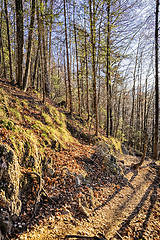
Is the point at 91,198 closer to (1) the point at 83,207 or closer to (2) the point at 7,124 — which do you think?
(1) the point at 83,207

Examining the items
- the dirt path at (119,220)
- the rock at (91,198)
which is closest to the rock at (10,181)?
the dirt path at (119,220)

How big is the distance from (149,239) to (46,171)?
12.7 ft

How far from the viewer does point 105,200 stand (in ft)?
17.4

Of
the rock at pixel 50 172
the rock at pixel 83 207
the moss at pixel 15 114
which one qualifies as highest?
the moss at pixel 15 114

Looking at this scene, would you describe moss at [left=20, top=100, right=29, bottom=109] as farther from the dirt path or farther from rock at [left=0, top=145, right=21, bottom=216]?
the dirt path

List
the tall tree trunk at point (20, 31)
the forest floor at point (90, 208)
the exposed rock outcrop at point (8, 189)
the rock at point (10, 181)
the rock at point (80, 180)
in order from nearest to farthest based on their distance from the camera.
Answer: the exposed rock outcrop at point (8, 189)
the rock at point (10, 181)
the forest floor at point (90, 208)
the rock at point (80, 180)
the tall tree trunk at point (20, 31)

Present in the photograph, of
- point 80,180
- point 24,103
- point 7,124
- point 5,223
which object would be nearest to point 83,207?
point 80,180

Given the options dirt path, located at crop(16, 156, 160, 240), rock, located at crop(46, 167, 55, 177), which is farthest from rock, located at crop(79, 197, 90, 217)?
rock, located at crop(46, 167, 55, 177)

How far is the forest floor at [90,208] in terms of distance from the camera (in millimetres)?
3443

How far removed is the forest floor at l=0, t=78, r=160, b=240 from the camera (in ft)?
11.3

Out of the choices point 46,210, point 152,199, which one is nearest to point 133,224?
point 152,199

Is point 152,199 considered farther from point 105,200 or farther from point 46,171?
point 46,171

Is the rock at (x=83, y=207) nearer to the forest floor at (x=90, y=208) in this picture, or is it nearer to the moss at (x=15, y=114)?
the forest floor at (x=90, y=208)

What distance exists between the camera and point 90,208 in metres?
4.61
